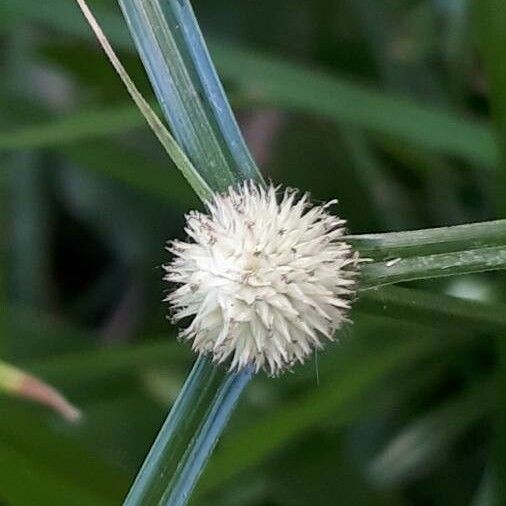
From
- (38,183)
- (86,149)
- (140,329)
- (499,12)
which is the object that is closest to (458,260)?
(499,12)

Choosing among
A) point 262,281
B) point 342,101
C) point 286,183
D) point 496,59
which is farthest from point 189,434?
point 286,183

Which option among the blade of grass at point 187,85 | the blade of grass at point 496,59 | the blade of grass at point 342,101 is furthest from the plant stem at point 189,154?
the blade of grass at point 342,101

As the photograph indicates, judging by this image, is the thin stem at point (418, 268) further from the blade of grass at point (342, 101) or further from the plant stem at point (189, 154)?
the blade of grass at point (342, 101)

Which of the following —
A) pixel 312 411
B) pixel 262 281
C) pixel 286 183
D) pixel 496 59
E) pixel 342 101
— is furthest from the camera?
pixel 286 183

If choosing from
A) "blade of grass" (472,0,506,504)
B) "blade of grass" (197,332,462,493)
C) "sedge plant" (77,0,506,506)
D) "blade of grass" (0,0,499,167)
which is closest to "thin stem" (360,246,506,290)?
"sedge plant" (77,0,506,506)

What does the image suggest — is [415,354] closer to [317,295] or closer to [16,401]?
[16,401]

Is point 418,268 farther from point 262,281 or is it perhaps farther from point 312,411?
point 312,411

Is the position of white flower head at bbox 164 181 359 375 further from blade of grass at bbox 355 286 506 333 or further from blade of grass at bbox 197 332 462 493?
blade of grass at bbox 197 332 462 493
